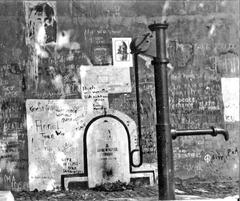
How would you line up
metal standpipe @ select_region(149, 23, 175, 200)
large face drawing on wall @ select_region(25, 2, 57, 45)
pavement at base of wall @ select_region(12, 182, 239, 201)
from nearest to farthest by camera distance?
metal standpipe @ select_region(149, 23, 175, 200) < pavement at base of wall @ select_region(12, 182, 239, 201) < large face drawing on wall @ select_region(25, 2, 57, 45)

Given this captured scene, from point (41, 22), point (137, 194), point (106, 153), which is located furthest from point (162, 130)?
point (41, 22)

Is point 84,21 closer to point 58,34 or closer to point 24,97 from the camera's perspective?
point 58,34

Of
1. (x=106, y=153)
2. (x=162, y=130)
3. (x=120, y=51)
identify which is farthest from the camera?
(x=120, y=51)

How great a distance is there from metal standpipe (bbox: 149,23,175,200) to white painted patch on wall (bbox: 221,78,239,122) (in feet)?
9.71

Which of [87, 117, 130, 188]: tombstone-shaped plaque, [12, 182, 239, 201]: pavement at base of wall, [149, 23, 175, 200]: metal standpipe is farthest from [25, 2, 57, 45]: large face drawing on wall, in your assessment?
[149, 23, 175, 200]: metal standpipe

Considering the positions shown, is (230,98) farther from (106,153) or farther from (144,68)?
(106,153)

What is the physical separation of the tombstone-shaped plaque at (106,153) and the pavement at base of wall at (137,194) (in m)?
0.27

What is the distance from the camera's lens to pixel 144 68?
7195 mm

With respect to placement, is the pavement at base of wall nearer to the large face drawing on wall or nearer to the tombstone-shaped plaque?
the tombstone-shaped plaque

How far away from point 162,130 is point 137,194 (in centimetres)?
231

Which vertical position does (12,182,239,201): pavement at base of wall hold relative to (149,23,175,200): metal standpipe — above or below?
below

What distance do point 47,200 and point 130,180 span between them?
1.31m

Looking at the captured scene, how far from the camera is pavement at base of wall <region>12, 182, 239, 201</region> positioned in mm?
6426

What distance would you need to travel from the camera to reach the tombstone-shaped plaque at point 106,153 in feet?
22.9
